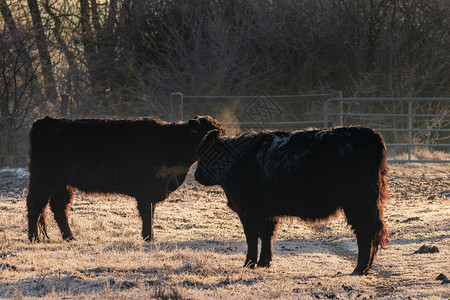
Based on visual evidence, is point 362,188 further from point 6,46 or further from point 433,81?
point 433,81

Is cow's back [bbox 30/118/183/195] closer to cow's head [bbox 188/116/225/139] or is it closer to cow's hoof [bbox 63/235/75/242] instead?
cow's head [bbox 188/116/225/139]

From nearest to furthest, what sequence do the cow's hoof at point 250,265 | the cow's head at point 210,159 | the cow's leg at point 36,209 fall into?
1. the cow's hoof at point 250,265
2. the cow's head at point 210,159
3. the cow's leg at point 36,209

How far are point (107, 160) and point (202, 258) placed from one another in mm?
2050

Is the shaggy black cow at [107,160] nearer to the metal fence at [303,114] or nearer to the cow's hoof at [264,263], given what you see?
the cow's hoof at [264,263]

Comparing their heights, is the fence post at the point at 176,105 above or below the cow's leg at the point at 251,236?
above

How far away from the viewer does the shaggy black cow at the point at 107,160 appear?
7.52 m

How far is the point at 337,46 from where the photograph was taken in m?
18.4

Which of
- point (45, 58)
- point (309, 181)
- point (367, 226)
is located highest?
point (45, 58)

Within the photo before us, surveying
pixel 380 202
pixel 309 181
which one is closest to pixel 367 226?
pixel 380 202

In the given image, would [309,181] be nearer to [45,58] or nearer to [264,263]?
[264,263]

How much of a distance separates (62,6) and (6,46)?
5331 millimetres

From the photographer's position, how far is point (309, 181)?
5707 mm

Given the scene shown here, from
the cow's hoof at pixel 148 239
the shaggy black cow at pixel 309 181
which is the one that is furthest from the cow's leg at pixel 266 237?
the cow's hoof at pixel 148 239

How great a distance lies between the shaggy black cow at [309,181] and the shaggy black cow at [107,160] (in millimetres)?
1410
